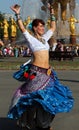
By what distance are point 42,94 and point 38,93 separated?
0.23 ft

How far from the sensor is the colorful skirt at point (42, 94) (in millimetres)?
6945

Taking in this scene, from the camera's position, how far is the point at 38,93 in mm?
6984

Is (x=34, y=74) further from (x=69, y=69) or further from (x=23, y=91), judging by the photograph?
(x=69, y=69)

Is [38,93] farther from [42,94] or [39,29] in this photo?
[39,29]

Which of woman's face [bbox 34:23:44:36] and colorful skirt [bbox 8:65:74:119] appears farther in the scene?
woman's face [bbox 34:23:44:36]

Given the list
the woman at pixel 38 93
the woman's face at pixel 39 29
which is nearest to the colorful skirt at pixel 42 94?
the woman at pixel 38 93

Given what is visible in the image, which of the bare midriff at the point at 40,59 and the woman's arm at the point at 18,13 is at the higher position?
the woman's arm at the point at 18,13

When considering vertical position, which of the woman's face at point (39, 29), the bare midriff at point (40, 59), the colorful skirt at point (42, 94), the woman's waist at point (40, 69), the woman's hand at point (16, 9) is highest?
the woman's hand at point (16, 9)

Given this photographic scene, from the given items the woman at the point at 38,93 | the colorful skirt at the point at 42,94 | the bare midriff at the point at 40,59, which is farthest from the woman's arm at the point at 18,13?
the colorful skirt at the point at 42,94

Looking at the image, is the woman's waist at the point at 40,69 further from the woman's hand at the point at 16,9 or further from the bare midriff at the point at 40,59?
the woman's hand at the point at 16,9

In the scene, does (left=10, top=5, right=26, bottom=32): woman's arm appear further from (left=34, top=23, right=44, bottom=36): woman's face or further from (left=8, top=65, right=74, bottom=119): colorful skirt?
(left=8, top=65, right=74, bottom=119): colorful skirt

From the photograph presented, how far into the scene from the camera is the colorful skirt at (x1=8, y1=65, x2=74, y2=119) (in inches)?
273

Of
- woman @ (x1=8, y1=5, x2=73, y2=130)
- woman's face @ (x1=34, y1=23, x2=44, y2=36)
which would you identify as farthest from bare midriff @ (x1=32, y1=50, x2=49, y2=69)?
woman's face @ (x1=34, y1=23, x2=44, y2=36)

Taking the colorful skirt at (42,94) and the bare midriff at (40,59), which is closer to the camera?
the colorful skirt at (42,94)
